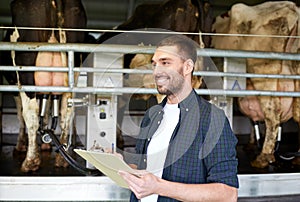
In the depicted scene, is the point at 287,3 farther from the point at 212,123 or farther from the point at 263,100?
the point at 212,123

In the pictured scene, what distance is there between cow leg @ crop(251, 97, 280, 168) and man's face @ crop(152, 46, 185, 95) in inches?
71.5

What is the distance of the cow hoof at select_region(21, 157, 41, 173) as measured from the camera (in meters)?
2.59

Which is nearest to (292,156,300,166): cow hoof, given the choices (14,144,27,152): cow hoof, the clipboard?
the clipboard

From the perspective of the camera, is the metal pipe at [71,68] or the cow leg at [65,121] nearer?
the metal pipe at [71,68]

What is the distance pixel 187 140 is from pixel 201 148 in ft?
0.19

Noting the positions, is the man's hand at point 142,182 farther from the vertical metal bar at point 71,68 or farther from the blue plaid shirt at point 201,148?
the vertical metal bar at point 71,68

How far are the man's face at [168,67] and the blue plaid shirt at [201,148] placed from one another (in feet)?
0.41

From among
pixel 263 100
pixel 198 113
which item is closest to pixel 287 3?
pixel 263 100

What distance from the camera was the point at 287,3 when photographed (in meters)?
3.08

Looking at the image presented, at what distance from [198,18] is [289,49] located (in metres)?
0.79

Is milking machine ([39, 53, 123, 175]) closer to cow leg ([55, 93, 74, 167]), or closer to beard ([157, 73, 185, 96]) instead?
cow leg ([55, 93, 74, 167])

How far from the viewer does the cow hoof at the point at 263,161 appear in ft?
9.59

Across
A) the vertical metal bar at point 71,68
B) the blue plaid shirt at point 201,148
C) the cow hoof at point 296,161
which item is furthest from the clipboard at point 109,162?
the cow hoof at point 296,161

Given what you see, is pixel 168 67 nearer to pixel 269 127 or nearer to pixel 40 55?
pixel 40 55
